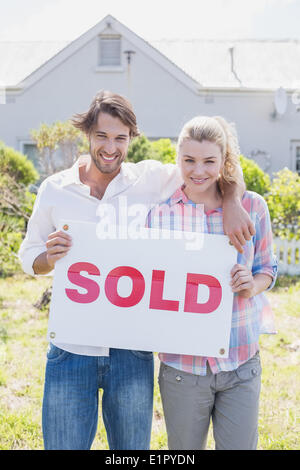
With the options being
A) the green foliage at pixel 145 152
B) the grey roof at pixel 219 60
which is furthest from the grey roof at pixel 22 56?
the green foliage at pixel 145 152

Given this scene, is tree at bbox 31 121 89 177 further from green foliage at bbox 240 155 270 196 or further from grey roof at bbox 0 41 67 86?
grey roof at bbox 0 41 67 86

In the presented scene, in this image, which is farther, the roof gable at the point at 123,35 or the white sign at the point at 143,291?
the roof gable at the point at 123,35

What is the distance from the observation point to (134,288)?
212 centimetres

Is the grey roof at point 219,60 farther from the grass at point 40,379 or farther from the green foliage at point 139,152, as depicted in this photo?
the grass at point 40,379

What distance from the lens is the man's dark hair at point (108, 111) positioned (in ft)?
6.85

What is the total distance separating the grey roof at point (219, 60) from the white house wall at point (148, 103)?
59cm

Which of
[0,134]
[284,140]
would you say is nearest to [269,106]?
[284,140]

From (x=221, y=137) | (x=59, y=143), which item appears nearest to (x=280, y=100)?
(x=59, y=143)

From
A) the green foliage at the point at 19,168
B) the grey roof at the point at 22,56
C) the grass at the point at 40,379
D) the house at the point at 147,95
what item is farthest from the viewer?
the grey roof at the point at 22,56

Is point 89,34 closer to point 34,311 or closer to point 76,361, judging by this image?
point 34,311

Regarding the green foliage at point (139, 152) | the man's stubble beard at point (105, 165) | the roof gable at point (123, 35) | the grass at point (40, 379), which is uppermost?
the roof gable at point (123, 35)

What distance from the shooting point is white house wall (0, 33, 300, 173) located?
45.5 ft

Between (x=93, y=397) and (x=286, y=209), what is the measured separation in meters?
6.88

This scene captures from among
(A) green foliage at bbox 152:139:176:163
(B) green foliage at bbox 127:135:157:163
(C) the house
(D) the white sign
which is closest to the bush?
(B) green foliage at bbox 127:135:157:163
